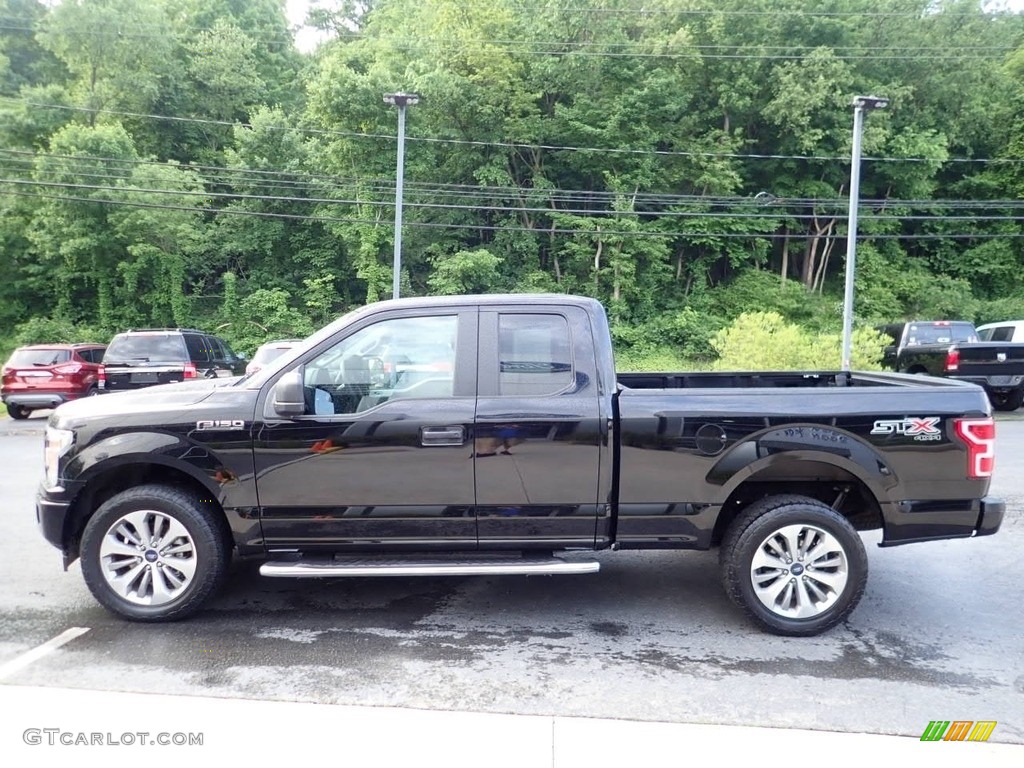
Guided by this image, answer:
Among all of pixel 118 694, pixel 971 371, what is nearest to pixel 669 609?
pixel 118 694

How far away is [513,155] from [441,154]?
313 cm

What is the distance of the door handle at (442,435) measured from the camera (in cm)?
415

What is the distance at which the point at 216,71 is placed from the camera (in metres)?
34.2

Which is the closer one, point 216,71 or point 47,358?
point 47,358

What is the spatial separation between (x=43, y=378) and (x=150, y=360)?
274 centimetres

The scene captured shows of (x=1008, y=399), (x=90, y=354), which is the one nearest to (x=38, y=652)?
(x=90, y=354)

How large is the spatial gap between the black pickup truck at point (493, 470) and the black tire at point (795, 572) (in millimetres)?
12

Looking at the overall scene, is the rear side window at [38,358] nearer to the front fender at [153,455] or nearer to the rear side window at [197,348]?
the rear side window at [197,348]

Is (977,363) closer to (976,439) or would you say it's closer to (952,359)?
(952,359)

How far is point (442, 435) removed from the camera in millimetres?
4156

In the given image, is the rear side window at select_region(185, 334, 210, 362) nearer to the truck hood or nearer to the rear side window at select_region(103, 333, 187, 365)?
the rear side window at select_region(103, 333, 187, 365)

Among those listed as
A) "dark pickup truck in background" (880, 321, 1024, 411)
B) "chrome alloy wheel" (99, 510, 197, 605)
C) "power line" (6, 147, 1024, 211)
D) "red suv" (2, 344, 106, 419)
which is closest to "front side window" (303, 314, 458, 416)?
"chrome alloy wheel" (99, 510, 197, 605)

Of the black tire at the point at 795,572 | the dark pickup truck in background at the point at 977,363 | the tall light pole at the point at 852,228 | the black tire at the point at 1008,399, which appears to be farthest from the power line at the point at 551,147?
the black tire at the point at 795,572

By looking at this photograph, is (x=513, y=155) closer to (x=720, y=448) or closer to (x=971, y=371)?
(x=971, y=371)
